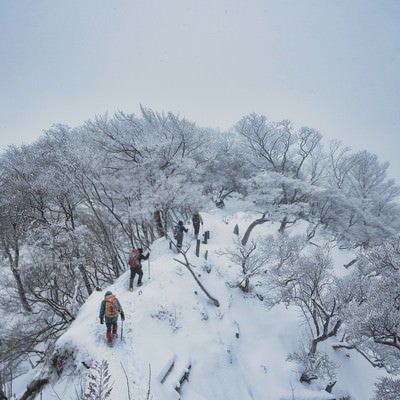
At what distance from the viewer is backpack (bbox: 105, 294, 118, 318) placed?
19.3ft

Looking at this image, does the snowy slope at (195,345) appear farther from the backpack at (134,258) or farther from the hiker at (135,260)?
the backpack at (134,258)

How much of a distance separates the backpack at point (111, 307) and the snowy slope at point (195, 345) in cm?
92

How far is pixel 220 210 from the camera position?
22.0 metres

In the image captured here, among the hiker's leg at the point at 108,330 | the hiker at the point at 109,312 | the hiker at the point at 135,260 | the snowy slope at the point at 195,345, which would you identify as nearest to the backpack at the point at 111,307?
the hiker at the point at 109,312

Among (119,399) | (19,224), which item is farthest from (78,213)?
(119,399)

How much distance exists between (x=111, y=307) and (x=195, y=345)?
147 inches

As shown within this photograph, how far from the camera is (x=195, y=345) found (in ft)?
24.9

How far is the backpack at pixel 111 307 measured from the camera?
5.88 metres

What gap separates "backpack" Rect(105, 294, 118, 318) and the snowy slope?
92 cm

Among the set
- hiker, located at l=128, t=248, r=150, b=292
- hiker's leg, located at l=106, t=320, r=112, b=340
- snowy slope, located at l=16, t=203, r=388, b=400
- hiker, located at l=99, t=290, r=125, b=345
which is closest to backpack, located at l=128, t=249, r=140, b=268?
hiker, located at l=128, t=248, r=150, b=292

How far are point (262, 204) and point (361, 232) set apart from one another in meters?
10.1

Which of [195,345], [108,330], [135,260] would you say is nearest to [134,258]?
[135,260]

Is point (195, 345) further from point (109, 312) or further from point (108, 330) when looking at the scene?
point (109, 312)

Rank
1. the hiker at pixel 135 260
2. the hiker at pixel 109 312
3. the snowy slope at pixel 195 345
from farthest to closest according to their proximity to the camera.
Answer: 1. the hiker at pixel 135 260
2. the hiker at pixel 109 312
3. the snowy slope at pixel 195 345
